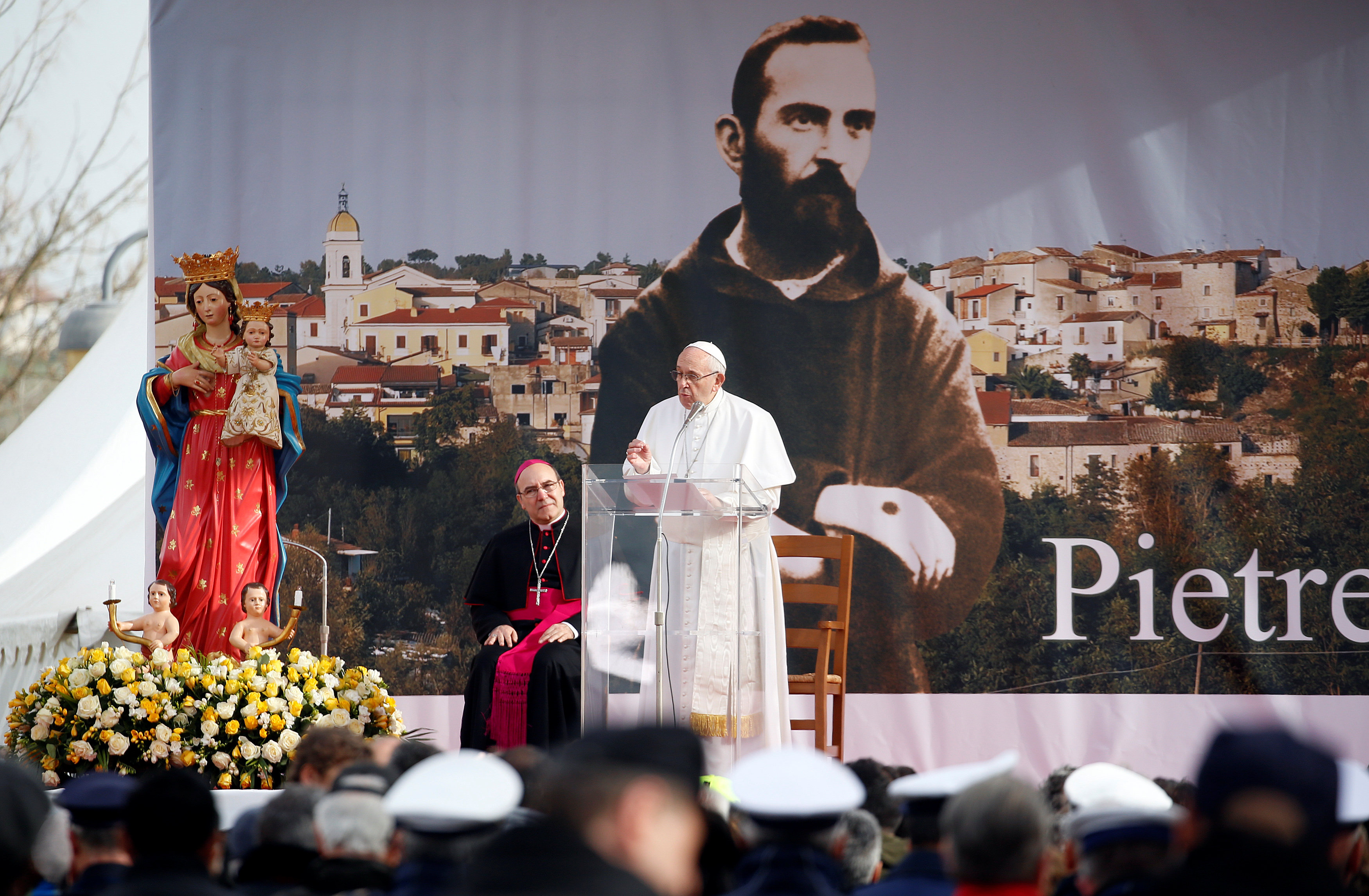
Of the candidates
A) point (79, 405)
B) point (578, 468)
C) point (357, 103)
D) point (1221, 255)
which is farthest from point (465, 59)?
point (1221, 255)

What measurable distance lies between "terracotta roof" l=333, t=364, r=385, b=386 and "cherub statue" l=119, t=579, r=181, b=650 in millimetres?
2693

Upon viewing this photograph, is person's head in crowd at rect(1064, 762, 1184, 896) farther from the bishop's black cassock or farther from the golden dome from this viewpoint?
the golden dome

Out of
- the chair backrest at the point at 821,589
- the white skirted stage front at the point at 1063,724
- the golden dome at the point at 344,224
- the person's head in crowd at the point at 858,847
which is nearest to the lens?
the person's head in crowd at the point at 858,847

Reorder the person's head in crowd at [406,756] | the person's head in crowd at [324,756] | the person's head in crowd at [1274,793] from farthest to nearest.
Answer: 1. the person's head in crowd at [324,756]
2. the person's head in crowd at [406,756]
3. the person's head in crowd at [1274,793]

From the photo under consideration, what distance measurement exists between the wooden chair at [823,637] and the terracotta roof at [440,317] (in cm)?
229

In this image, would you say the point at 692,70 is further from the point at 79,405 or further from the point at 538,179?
the point at 79,405

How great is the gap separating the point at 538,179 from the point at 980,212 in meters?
2.43

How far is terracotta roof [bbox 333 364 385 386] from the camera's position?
7.53 m

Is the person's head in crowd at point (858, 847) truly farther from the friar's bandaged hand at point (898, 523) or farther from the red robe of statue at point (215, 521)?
the friar's bandaged hand at point (898, 523)

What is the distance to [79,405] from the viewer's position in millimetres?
7684

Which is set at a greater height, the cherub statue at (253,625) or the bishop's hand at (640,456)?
the bishop's hand at (640,456)

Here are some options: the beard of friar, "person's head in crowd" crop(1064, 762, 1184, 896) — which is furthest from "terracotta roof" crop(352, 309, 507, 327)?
"person's head in crowd" crop(1064, 762, 1184, 896)

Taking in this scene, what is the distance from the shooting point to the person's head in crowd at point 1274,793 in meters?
1.72

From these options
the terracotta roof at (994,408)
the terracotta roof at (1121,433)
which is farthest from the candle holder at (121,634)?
the terracotta roof at (1121,433)
